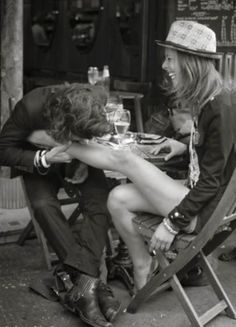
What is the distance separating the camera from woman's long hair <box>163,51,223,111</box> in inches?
121

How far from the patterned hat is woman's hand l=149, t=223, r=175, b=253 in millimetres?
840

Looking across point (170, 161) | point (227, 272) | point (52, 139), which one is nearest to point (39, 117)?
point (52, 139)

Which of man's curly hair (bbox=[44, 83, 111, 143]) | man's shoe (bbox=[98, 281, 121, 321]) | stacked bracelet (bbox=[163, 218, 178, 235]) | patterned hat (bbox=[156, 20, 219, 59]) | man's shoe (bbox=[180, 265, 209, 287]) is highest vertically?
patterned hat (bbox=[156, 20, 219, 59])

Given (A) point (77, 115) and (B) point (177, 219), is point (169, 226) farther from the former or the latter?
(A) point (77, 115)

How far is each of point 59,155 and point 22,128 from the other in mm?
321

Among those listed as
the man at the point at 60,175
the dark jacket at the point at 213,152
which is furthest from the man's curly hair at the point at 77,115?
the dark jacket at the point at 213,152

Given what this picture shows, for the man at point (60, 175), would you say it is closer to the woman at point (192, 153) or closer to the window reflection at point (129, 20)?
the woman at point (192, 153)

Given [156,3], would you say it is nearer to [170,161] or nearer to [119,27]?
[119,27]

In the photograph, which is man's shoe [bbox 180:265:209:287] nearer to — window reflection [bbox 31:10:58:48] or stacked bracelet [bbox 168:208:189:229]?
stacked bracelet [bbox 168:208:189:229]

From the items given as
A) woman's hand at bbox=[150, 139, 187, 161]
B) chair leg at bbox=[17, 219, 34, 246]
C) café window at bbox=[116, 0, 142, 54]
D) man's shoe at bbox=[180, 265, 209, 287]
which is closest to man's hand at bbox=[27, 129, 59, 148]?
woman's hand at bbox=[150, 139, 187, 161]

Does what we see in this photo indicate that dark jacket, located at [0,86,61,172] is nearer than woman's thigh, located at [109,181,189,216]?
No

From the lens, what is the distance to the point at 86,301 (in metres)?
3.17

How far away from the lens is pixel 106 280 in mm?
3748

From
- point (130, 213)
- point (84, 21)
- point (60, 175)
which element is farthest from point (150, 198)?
point (84, 21)
